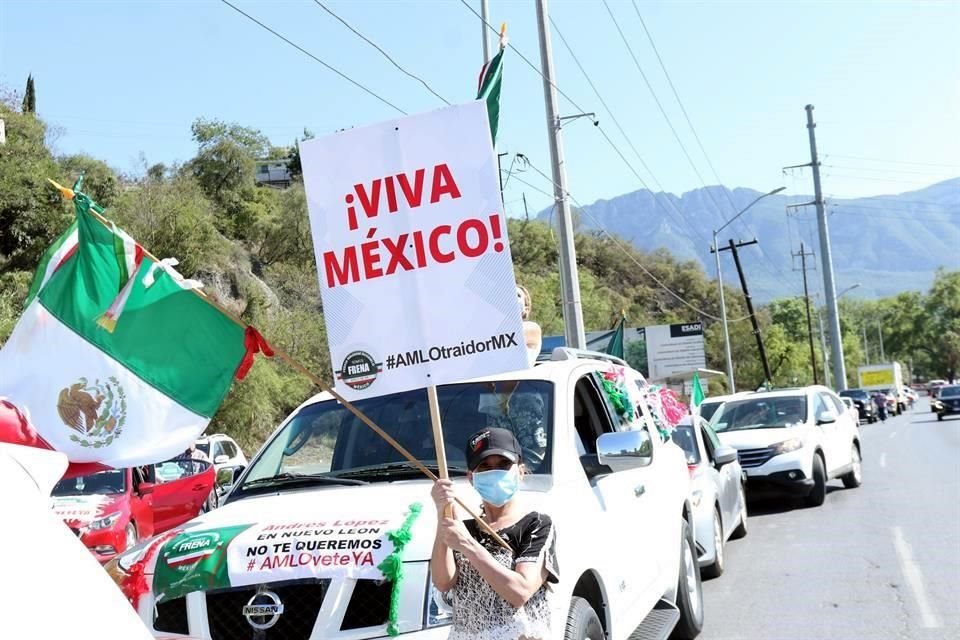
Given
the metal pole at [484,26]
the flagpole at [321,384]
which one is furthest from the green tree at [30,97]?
the flagpole at [321,384]

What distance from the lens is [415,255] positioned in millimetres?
4402

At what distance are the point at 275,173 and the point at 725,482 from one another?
215 feet

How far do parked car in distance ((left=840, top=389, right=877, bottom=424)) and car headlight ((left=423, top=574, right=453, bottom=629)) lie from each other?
160ft

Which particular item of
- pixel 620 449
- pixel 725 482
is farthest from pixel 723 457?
pixel 620 449

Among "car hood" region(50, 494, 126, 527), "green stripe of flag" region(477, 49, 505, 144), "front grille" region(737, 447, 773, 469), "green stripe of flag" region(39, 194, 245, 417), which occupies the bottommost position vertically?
"front grille" region(737, 447, 773, 469)

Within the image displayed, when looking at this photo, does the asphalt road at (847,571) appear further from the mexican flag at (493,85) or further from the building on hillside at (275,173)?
the building on hillside at (275,173)

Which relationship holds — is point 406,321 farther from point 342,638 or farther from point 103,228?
point 103,228

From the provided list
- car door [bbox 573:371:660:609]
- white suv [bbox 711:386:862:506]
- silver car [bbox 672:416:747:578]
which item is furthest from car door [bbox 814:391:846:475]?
car door [bbox 573:371:660:609]

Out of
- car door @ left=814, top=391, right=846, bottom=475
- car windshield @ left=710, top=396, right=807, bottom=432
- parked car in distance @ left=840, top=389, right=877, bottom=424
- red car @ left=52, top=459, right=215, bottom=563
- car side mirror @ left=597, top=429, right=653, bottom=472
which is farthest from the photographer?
parked car in distance @ left=840, top=389, right=877, bottom=424

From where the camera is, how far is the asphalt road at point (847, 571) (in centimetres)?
774

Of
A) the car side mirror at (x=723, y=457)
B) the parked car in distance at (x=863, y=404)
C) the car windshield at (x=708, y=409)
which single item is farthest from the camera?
the parked car in distance at (x=863, y=404)

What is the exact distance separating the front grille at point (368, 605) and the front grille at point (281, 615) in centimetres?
12

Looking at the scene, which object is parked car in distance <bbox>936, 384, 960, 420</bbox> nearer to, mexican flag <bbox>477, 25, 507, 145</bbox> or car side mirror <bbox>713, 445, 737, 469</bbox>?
car side mirror <bbox>713, 445, 737, 469</bbox>

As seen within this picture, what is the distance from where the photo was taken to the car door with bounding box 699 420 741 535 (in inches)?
436
